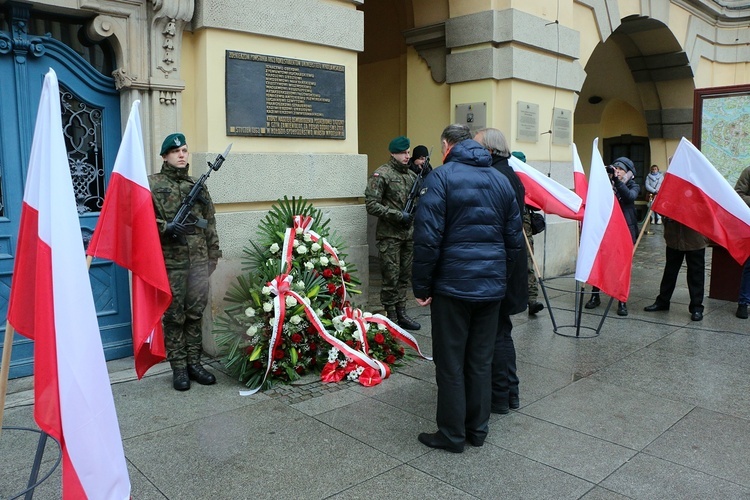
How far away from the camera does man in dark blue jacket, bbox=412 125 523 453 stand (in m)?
3.57

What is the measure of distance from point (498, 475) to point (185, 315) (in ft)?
8.60

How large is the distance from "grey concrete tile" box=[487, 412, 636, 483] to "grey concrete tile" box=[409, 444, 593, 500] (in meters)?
0.08

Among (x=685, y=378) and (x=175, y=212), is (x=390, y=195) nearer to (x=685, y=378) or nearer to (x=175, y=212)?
(x=175, y=212)

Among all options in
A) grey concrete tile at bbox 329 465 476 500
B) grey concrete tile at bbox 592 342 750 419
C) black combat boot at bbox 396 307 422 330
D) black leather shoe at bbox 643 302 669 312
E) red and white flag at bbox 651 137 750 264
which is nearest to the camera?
grey concrete tile at bbox 329 465 476 500

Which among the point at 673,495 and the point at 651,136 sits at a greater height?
the point at 651,136

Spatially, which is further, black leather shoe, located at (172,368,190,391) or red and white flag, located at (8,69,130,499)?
black leather shoe, located at (172,368,190,391)

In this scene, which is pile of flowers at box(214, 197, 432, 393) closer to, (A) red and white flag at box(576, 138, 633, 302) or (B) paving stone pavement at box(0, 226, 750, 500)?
(B) paving stone pavement at box(0, 226, 750, 500)

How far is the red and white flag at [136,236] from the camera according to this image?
329 centimetres

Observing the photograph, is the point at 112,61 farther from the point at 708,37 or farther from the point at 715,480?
the point at 708,37

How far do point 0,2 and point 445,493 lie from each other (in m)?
4.41

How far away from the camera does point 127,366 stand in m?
5.23

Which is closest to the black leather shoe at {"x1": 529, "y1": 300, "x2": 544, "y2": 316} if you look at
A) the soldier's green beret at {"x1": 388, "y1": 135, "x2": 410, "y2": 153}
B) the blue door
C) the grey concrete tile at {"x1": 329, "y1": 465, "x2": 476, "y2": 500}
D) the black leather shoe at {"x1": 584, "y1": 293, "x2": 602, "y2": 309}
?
the black leather shoe at {"x1": 584, "y1": 293, "x2": 602, "y2": 309}

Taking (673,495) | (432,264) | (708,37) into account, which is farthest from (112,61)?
(708,37)

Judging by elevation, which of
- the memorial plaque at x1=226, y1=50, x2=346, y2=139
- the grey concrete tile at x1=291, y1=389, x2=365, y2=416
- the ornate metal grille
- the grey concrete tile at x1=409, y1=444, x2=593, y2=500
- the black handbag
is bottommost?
the grey concrete tile at x1=409, y1=444, x2=593, y2=500
